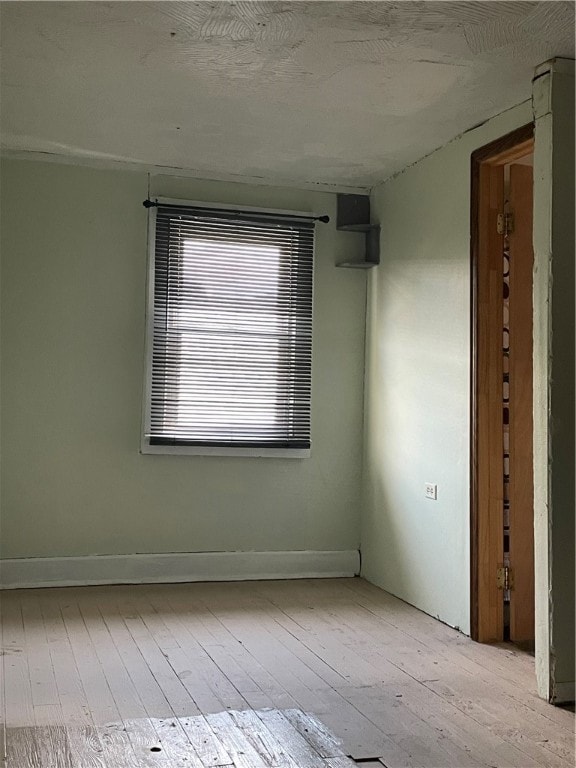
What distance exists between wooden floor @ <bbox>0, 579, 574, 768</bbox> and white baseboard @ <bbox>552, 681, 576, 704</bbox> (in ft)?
0.19

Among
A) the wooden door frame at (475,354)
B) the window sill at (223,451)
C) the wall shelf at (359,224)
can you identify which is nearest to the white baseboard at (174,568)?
the window sill at (223,451)

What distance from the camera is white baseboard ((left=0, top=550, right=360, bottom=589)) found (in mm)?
4770

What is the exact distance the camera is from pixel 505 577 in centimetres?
406

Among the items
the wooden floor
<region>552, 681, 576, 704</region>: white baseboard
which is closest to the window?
the wooden floor

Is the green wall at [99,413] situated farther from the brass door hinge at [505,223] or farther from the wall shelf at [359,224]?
the brass door hinge at [505,223]

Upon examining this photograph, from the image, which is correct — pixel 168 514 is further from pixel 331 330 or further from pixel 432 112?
pixel 432 112

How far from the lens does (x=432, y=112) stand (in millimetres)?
3994

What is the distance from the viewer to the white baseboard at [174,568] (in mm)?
4770

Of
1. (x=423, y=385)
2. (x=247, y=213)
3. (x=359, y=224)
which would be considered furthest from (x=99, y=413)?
(x=359, y=224)

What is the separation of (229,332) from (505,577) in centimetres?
223

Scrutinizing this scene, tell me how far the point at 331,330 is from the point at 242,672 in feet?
8.50

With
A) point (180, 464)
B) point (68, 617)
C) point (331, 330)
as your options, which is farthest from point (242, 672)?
point (331, 330)

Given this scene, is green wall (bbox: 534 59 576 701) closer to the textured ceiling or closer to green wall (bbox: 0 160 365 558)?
the textured ceiling

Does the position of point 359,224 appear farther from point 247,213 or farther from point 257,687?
point 257,687
